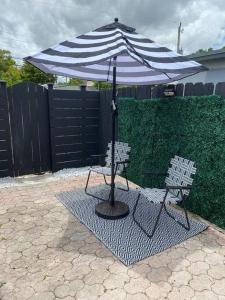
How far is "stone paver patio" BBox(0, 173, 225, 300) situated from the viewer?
7.25ft

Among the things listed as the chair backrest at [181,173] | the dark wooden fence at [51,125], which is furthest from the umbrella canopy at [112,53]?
the dark wooden fence at [51,125]

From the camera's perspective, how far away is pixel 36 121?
219 inches

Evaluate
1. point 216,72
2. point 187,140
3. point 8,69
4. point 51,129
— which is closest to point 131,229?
point 187,140

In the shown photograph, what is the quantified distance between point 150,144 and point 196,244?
6.57 ft

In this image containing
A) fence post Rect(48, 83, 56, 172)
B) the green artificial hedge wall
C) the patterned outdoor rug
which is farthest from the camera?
fence post Rect(48, 83, 56, 172)

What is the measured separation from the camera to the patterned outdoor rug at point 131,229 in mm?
2836

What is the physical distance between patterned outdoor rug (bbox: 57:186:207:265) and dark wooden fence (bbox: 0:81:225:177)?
5.82ft

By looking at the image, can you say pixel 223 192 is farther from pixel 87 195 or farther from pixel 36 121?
pixel 36 121

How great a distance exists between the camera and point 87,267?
2539mm

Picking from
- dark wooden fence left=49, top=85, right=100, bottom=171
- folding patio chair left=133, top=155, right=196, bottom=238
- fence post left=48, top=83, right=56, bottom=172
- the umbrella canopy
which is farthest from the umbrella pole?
dark wooden fence left=49, top=85, right=100, bottom=171

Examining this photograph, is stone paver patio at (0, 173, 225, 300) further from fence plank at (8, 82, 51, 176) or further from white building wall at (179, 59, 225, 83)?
white building wall at (179, 59, 225, 83)

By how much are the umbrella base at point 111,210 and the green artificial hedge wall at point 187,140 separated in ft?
3.52

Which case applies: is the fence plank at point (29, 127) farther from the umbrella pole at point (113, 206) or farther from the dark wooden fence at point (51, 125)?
the umbrella pole at point (113, 206)

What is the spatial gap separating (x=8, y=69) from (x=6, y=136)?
2014 centimetres
